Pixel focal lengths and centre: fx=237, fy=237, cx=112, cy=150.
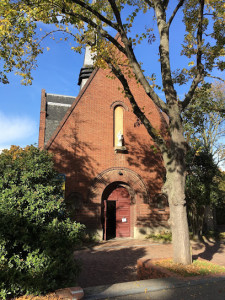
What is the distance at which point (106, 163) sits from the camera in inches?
563

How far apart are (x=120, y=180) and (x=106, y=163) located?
1.34 meters

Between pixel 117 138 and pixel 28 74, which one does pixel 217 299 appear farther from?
pixel 117 138

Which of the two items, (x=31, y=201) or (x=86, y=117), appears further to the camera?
(x=86, y=117)

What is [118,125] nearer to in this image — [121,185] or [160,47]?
[121,185]

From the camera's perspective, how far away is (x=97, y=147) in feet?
46.9

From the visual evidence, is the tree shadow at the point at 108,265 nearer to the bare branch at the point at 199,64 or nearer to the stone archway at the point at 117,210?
the stone archway at the point at 117,210

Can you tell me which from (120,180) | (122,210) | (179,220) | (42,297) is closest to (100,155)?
(120,180)

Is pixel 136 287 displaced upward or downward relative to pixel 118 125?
downward

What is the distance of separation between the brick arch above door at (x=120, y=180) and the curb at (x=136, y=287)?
8981mm

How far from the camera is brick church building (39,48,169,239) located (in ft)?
44.1

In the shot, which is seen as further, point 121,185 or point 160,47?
point 121,185

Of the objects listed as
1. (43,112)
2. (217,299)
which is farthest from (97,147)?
(217,299)

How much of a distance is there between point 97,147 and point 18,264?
10477 mm

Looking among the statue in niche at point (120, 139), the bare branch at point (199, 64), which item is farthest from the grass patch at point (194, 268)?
the statue in niche at point (120, 139)
